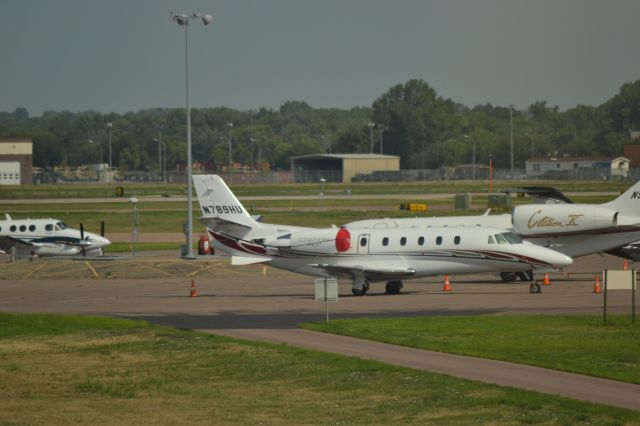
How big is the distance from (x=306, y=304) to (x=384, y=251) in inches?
183

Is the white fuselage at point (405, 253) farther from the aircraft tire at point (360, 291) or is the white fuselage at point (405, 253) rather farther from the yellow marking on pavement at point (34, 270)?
the yellow marking on pavement at point (34, 270)

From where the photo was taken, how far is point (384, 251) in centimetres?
4394

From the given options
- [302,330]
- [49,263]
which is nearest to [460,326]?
[302,330]

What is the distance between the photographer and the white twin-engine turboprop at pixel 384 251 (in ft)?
140

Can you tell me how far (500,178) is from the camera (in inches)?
7411

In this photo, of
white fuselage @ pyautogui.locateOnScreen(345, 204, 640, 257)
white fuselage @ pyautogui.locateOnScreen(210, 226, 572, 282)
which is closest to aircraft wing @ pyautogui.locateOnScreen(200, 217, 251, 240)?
white fuselage @ pyautogui.locateOnScreen(210, 226, 572, 282)

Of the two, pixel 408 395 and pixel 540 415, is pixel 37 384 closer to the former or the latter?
pixel 408 395

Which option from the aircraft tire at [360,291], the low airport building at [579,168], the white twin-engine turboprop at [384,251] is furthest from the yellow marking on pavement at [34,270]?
the low airport building at [579,168]

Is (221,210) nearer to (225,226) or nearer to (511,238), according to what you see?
(225,226)

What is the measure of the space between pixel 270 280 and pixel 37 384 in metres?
25.6

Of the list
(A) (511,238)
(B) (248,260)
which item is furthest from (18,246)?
(A) (511,238)

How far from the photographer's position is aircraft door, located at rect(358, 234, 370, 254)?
4416 cm

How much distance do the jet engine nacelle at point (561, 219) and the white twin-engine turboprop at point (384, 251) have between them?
412 centimetres

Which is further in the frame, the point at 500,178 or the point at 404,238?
the point at 500,178
